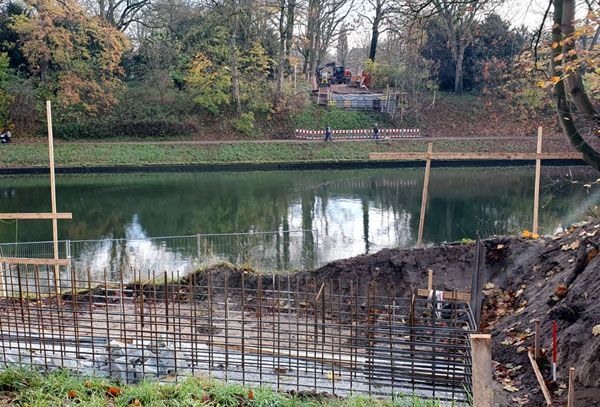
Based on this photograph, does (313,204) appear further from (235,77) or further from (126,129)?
(126,129)

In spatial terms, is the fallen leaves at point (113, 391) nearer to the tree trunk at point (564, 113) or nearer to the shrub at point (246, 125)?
the tree trunk at point (564, 113)

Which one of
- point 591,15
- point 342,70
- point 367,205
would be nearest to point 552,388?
point 591,15

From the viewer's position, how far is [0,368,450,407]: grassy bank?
526 cm

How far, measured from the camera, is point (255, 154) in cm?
3056

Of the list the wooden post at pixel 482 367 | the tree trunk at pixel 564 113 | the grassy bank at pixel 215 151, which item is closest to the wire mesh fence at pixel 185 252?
the tree trunk at pixel 564 113

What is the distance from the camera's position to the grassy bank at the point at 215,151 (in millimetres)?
28984

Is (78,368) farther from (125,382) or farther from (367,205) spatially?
(367,205)

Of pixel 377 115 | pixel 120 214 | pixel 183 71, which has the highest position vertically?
pixel 183 71

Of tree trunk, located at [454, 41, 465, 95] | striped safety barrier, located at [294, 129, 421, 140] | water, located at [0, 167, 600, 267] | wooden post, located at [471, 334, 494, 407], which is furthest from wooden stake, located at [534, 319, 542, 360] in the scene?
tree trunk, located at [454, 41, 465, 95]

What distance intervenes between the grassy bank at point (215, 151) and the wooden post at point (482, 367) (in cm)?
2663

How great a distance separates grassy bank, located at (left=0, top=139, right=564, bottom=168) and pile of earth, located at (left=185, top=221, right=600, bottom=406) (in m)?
19.3

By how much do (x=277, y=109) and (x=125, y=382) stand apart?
31.3 meters

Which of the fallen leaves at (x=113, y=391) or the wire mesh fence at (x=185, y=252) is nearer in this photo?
the fallen leaves at (x=113, y=391)

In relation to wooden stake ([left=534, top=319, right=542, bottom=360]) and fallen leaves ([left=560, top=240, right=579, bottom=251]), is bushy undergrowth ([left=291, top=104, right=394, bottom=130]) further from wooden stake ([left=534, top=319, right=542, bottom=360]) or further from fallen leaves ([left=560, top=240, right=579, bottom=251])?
wooden stake ([left=534, top=319, right=542, bottom=360])
